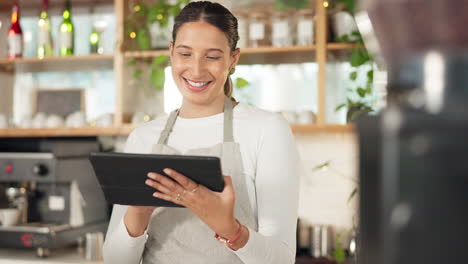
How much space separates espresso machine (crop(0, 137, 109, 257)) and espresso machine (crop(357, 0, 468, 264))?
269cm

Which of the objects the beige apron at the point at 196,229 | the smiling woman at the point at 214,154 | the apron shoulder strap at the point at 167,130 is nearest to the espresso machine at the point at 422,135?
the smiling woman at the point at 214,154

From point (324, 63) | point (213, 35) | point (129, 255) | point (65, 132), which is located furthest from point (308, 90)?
point (129, 255)

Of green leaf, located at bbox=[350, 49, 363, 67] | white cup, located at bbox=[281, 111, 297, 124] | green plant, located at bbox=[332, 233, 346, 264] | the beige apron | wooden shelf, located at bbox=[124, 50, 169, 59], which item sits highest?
wooden shelf, located at bbox=[124, 50, 169, 59]

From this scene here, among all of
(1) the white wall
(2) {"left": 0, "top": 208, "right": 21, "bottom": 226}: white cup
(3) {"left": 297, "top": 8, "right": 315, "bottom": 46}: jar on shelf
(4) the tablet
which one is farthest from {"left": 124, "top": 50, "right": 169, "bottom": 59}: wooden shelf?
(4) the tablet

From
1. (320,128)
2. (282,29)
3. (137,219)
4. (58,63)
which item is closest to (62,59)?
(58,63)

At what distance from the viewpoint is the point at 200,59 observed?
151 centimetres

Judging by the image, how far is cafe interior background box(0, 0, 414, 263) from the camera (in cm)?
294

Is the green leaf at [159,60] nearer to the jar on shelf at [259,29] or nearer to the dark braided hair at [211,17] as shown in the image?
the jar on shelf at [259,29]

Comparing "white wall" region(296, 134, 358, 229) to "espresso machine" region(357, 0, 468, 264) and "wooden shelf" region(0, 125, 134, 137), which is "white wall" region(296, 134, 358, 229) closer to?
"wooden shelf" region(0, 125, 134, 137)

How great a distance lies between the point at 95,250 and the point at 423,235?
2685mm

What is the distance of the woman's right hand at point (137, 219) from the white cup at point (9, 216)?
1.89 meters

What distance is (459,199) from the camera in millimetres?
424

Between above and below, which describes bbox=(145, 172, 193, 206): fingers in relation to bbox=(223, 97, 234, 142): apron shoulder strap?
below

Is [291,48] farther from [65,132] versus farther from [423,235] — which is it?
[423,235]
